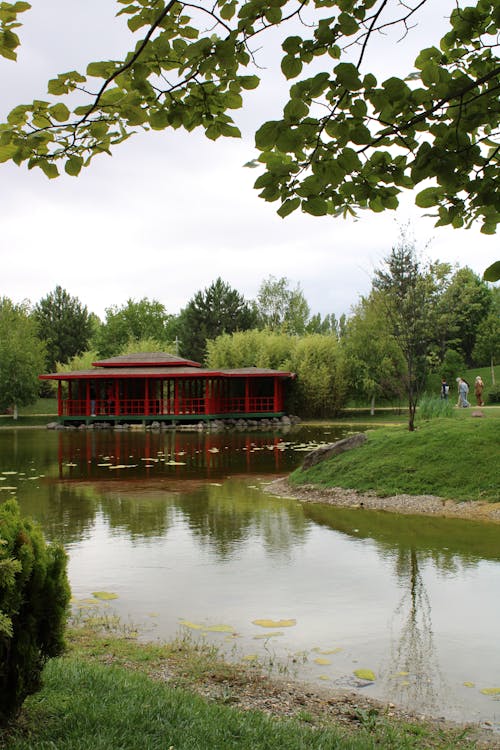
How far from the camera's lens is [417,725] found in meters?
3.38

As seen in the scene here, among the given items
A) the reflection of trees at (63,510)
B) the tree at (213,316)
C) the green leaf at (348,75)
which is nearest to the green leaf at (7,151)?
the green leaf at (348,75)

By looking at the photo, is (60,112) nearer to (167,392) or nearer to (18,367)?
(167,392)

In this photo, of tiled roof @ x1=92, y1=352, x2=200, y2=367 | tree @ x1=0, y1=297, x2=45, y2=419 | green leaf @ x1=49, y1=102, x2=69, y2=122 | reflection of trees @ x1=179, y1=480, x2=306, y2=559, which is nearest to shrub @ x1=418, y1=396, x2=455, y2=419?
reflection of trees @ x1=179, y1=480, x2=306, y2=559

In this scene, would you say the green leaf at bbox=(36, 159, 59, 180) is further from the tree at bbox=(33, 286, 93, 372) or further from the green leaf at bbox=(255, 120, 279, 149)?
the tree at bbox=(33, 286, 93, 372)

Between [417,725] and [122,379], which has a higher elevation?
[122,379]

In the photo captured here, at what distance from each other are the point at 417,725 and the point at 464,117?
309cm

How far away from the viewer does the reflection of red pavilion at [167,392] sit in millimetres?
33344

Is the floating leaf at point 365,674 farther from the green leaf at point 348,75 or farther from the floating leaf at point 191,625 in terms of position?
the green leaf at point 348,75

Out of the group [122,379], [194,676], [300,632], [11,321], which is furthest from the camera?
[11,321]

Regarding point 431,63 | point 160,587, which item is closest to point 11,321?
point 160,587

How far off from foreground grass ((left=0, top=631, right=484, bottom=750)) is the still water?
484 mm

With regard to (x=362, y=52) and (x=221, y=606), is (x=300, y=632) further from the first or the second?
(x=362, y=52)

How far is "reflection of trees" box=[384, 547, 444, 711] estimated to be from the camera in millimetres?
3820

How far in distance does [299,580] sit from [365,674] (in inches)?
85.3
